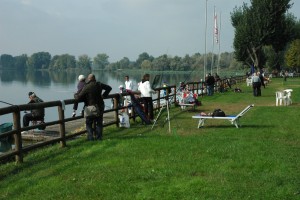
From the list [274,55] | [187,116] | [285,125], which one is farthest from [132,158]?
[274,55]

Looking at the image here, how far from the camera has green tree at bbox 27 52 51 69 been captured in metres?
135

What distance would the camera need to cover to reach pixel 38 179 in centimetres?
677

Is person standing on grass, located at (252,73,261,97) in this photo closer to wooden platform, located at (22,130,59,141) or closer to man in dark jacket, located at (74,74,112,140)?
wooden platform, located at (22,130,59,141)

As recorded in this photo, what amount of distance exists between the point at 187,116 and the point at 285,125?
13.7 ft

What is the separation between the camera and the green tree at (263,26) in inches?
2103

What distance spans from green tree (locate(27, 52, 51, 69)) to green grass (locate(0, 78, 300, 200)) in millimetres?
128914

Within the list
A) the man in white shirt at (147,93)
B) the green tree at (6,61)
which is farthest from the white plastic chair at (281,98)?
the green tree at (6,61)

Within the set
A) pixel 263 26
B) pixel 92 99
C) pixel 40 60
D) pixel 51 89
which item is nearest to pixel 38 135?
pixel 92 99

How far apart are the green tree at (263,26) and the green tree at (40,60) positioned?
287ft

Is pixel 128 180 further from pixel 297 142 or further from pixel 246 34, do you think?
pixel 246 34

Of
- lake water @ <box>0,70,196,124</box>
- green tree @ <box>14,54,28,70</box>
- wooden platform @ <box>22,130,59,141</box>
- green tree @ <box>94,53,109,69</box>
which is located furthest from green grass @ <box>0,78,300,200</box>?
green tree @ <box>14,54,28,70</box>

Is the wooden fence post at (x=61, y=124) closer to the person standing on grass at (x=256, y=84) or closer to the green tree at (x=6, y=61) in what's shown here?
the person standing on grass at (x=256, y=84)

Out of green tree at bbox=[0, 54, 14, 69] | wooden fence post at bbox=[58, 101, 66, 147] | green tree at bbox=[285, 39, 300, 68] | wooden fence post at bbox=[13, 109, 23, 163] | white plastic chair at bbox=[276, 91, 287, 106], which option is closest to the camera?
wooden fence post at bbox=[13, 109, 23, 163]

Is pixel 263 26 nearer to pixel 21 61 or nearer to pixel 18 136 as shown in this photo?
pixel 18 136
